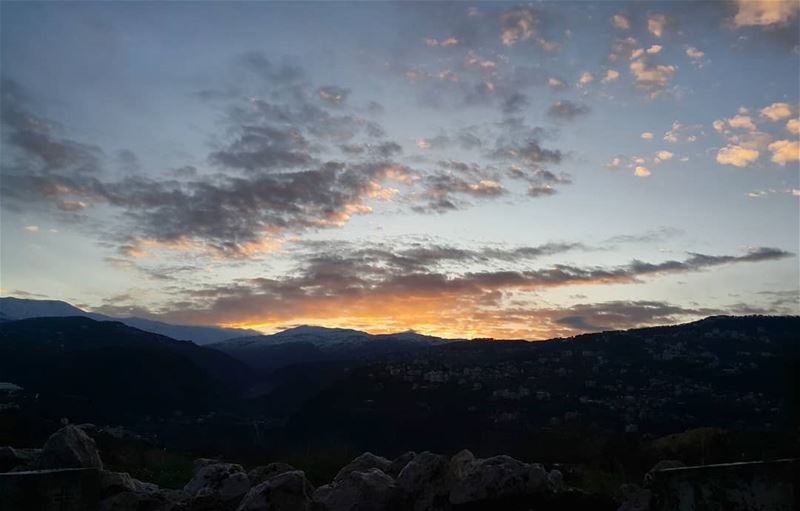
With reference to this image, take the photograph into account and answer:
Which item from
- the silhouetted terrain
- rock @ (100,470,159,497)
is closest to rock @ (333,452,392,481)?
rock @ (100,470,159,497)

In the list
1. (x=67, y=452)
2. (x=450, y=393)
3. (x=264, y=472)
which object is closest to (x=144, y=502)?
(x=67, y=452)

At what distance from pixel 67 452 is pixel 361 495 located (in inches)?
218

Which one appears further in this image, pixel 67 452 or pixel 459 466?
pixel 67 452

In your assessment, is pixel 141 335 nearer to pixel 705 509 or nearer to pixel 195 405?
pixel 195 405

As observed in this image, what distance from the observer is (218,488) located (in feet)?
34.9

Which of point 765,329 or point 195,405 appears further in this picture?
point 195,405

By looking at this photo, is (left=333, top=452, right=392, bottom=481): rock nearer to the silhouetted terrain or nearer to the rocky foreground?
the rocky foreground

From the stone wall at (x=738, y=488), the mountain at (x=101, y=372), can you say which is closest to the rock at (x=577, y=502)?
the stone wall at (x=738, y=488)

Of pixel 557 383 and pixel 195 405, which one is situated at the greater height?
pixel 557 383

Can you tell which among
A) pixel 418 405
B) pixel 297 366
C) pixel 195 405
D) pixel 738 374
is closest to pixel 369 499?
pixel 418 405

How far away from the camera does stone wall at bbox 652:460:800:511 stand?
21.9ft

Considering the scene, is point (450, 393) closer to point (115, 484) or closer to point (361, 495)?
point (361, 495)

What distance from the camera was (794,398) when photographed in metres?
9.29

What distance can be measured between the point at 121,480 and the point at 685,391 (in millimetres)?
57385
